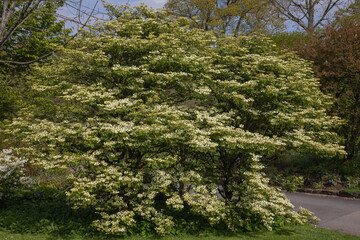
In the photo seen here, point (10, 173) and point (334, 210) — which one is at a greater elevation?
point (10, 173)

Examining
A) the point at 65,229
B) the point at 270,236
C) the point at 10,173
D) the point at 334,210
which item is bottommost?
the point at 65,229

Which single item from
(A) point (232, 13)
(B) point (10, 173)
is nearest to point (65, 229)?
(B) point (10, 173)

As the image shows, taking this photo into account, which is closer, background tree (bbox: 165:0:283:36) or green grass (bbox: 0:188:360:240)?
green grass (bbox: 0:188:360:240)

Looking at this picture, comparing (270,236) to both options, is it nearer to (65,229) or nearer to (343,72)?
→ (65,229)

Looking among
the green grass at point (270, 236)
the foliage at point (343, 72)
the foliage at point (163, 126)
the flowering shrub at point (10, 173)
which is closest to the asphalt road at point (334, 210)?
the green grass at point (270, 236)

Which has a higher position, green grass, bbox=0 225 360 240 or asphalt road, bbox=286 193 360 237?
asphalt road, bbox=286 193 360 237

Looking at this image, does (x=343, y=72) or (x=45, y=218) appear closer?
(x=45, y=218)

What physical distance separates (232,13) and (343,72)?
13.9 meters

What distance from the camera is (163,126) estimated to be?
20.0 feet

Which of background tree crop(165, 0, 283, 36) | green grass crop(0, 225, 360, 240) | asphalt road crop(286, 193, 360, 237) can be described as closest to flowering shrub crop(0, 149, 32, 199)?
green grass crop(0, 225, 360, 240)

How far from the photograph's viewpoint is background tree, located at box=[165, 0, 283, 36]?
24609 mm

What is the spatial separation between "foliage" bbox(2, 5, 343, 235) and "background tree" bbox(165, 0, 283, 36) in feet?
55.5

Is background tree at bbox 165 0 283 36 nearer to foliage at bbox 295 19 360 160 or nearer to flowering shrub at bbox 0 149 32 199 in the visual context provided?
foliage at bbox 295 19 360 160

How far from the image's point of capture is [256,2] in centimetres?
2556
